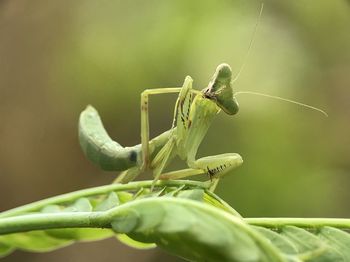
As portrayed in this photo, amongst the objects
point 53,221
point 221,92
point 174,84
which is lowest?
point 53,221

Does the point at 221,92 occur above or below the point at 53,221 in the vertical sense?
above

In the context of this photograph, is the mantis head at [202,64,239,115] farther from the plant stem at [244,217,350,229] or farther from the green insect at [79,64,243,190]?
the plant stem at [244,217,350,229]

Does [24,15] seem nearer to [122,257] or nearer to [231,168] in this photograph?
[122,257]

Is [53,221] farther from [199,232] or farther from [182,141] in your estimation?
[182,141]

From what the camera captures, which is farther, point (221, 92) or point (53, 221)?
point (221, 92)

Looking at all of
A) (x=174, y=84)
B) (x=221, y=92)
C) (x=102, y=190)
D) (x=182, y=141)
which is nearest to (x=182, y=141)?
(x=182, y=141)

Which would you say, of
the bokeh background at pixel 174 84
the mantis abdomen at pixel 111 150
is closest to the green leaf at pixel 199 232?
the mantis abdomen at pixel 111 150

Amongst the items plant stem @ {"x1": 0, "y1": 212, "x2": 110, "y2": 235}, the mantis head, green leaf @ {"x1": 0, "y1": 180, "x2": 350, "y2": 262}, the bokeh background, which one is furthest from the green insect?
the bokeh background
